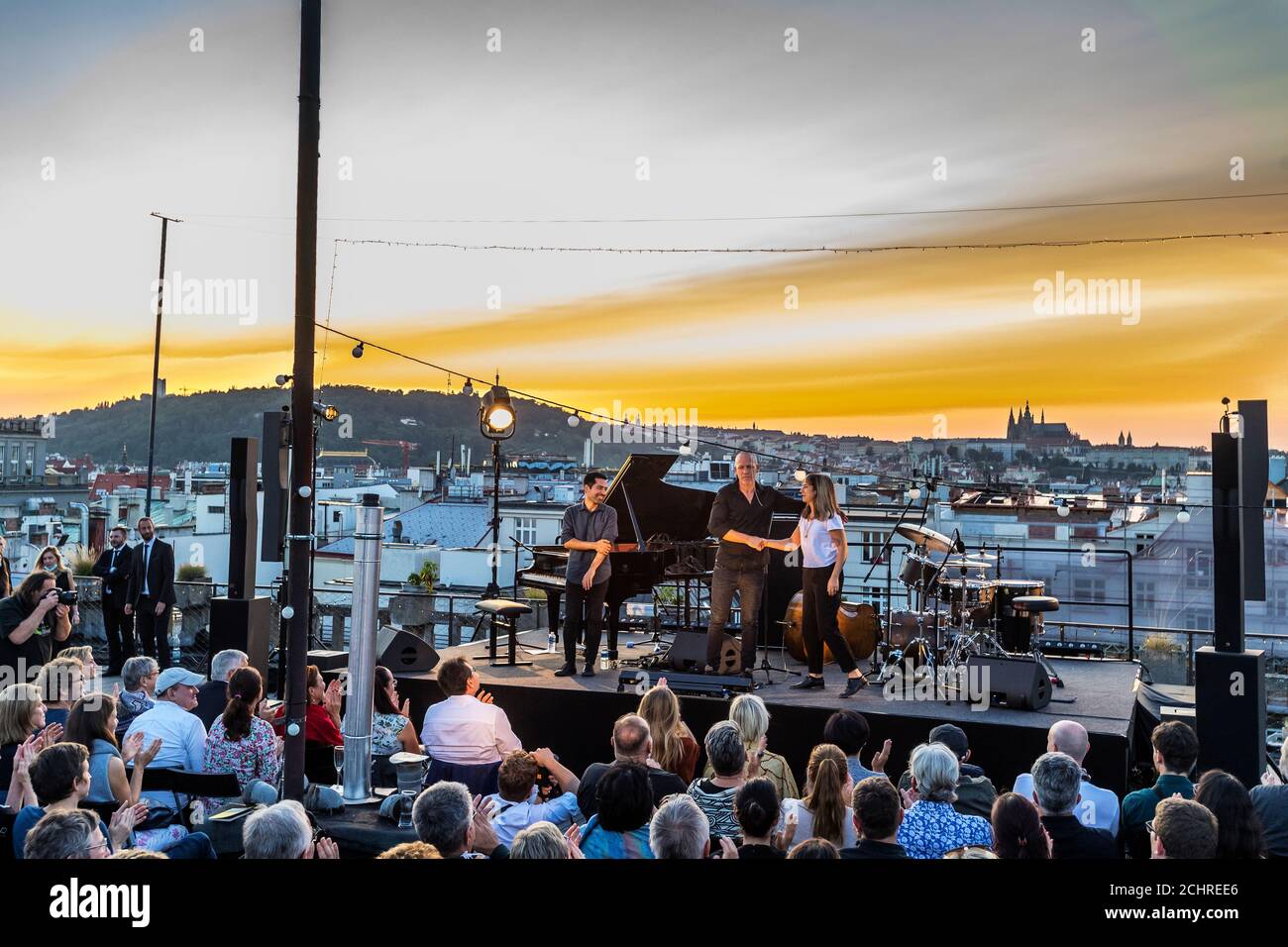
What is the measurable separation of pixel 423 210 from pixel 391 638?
567cm

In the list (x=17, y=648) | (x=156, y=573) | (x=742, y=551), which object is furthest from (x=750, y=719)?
(x=156, y=573)

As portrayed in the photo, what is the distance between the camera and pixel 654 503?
9641 mm

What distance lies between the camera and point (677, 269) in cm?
1413

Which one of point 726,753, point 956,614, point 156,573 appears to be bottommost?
point 726,753

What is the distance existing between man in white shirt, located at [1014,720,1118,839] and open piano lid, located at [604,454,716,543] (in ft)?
15.1

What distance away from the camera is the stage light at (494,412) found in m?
8.71

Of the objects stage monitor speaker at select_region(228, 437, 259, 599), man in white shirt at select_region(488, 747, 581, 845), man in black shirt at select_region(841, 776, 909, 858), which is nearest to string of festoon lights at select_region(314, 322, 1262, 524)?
stage monitor speaker at select_region(228, 437, 259, 599)

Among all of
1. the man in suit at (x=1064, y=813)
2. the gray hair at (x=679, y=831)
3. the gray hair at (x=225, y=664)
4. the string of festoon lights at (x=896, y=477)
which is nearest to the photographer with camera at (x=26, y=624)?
the gray hair at (x=225, y=664)

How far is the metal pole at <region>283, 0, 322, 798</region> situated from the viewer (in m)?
4.82

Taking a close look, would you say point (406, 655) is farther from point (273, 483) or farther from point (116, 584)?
point (116, 584)

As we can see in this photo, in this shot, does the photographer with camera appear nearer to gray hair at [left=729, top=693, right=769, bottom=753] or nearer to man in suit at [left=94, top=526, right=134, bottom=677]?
man in suit at [left=94, top=526, right=134, bottom=677]

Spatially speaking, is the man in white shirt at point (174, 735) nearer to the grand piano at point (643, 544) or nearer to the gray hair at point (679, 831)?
the gray hair at point (679, 831)

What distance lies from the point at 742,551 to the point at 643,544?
116 cm
